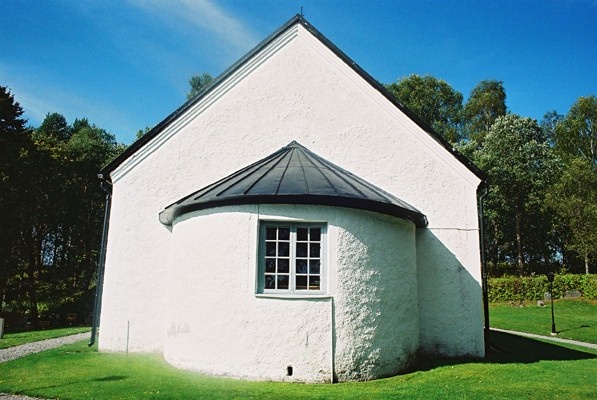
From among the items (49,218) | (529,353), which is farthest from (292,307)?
(49,218)

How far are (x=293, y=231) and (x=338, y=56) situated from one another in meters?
5.92

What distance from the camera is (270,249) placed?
905 centimetres

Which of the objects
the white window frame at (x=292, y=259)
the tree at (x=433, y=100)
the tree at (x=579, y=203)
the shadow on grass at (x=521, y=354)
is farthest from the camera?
the tree at (x=433, y=100)

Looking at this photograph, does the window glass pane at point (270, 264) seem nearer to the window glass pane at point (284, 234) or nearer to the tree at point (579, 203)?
the window glass pane at point (284, 234)

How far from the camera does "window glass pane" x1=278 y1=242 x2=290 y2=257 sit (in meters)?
9.04

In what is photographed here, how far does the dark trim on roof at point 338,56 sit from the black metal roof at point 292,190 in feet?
6.87

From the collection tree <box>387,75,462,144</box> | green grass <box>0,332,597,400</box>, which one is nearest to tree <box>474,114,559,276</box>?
tree <box>387,75,462,144</box>

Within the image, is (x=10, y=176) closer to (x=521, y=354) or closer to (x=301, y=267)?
(x=301, y=267)

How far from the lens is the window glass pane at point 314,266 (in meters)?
8.96

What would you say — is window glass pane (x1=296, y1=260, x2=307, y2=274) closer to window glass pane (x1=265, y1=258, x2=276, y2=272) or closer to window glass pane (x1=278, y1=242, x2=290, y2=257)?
window glass pane (x1=278, y1=242, x2=290, y2=257)

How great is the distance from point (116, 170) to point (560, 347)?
47.9 feet

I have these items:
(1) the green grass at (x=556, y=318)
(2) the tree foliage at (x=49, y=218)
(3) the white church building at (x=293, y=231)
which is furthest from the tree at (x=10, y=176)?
(1) the green grass at (x=556, y=318)

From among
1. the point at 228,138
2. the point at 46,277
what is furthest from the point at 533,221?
the point at 46,277

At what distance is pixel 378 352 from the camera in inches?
350
